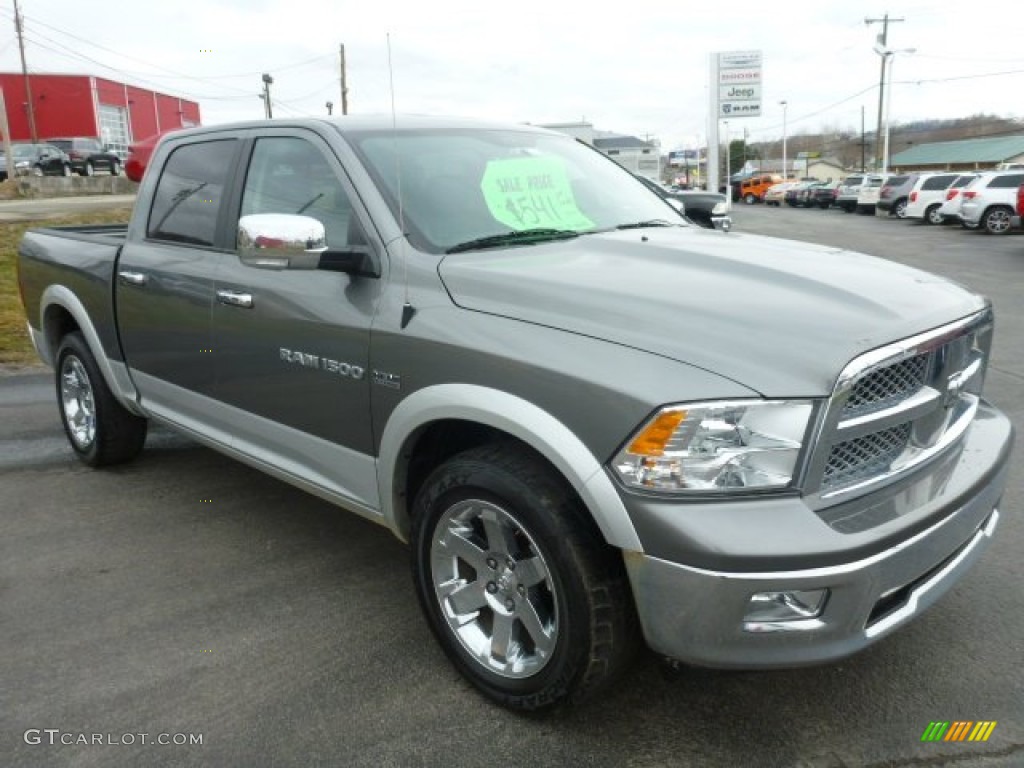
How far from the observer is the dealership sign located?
34.8m

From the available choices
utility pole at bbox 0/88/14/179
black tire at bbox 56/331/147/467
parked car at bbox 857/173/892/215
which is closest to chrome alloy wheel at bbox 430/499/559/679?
black tire at bbox 56/331/147/467

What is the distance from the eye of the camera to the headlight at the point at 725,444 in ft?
7.09

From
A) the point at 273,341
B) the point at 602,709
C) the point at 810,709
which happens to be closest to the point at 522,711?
the point at 602,709

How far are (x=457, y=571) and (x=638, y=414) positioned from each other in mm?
964

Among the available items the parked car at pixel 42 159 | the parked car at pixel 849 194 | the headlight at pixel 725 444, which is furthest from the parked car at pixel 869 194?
the headlight at pixel 725 444

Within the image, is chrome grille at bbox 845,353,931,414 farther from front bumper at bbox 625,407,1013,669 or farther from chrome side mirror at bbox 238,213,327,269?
chrome side mirror at bbox 238,213,327,269

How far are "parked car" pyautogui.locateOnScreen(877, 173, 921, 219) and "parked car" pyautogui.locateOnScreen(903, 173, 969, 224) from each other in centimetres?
255

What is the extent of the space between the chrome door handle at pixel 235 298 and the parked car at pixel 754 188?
5541 cm

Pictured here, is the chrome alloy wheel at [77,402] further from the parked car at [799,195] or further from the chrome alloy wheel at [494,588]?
the parked car at [799,195]

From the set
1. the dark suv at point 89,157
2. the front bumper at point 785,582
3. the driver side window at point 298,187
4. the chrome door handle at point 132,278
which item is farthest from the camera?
the dark suv at point 89,157

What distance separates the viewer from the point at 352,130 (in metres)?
3.39

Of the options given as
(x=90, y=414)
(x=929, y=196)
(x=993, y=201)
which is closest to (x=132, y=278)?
Answer: (x=90, y=414)

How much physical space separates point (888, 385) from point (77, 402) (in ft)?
15.1

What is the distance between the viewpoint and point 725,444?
2182 mm
